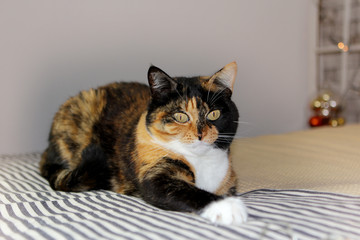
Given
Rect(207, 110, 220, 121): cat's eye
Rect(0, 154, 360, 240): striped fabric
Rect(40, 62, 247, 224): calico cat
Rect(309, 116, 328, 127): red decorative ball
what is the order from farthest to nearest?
Rect(309, 116, 328, 127): red decorative ball, Rect(207, 110, 220, 121): cat's eye, Rect(40, 62, 247, 224): calico cat, Rect(0, 154, 360, 240): striped fabric

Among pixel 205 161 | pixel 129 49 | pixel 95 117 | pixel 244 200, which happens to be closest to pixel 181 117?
pixel 205 161

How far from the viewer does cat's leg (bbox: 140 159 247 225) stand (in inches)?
30.5

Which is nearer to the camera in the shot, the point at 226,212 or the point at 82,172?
the point at 226,212

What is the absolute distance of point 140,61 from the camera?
6.40 feet

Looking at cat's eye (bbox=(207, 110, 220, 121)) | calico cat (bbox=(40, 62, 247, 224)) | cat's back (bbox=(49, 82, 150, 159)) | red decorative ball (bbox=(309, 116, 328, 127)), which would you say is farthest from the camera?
red decorative ball (bbox=(309, 116, 328, 127))

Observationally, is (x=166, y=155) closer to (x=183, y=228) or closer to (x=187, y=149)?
(x=187, y=149)

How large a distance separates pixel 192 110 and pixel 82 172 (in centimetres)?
41

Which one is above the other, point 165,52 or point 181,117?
point 165,52

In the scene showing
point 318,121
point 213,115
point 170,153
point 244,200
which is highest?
point 213,115

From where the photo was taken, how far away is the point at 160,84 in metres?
1.06

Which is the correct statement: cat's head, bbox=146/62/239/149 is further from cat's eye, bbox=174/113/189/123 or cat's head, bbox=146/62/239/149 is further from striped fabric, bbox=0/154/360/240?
striped fabric, bbox=0/154/360/240

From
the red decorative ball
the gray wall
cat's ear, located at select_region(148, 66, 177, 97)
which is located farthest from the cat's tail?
the red decorative ball

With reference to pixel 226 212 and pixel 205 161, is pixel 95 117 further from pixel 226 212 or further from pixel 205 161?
pixel 226 212

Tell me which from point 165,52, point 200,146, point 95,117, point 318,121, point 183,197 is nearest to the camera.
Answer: point 183,197
